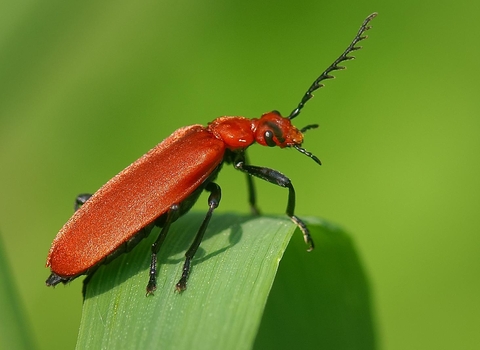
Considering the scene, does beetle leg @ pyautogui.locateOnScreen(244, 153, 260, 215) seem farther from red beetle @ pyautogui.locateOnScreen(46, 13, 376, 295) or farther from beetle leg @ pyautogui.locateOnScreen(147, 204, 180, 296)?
beetle leg @ pyautogui.locateOnScreen(147, 204, 180, 296)

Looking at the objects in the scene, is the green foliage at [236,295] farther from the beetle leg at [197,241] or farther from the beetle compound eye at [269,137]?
the beetle compound eye at [269,137]

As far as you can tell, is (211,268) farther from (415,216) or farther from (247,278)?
(415,216)

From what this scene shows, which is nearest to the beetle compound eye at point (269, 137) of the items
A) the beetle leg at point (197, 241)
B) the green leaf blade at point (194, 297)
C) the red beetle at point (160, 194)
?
the red beetle at point (160, 194)

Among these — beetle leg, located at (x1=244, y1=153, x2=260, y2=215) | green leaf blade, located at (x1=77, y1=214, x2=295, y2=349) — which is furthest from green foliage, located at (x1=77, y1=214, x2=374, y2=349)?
beetle leg, located at (x1=244, y1=153, x2=260, y2=215)

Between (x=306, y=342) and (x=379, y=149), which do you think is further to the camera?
(x=379, y=149)

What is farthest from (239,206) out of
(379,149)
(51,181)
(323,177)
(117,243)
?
(117,243)

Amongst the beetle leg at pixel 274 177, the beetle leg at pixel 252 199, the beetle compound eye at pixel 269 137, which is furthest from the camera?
the beetle leg at pixel 252 199
